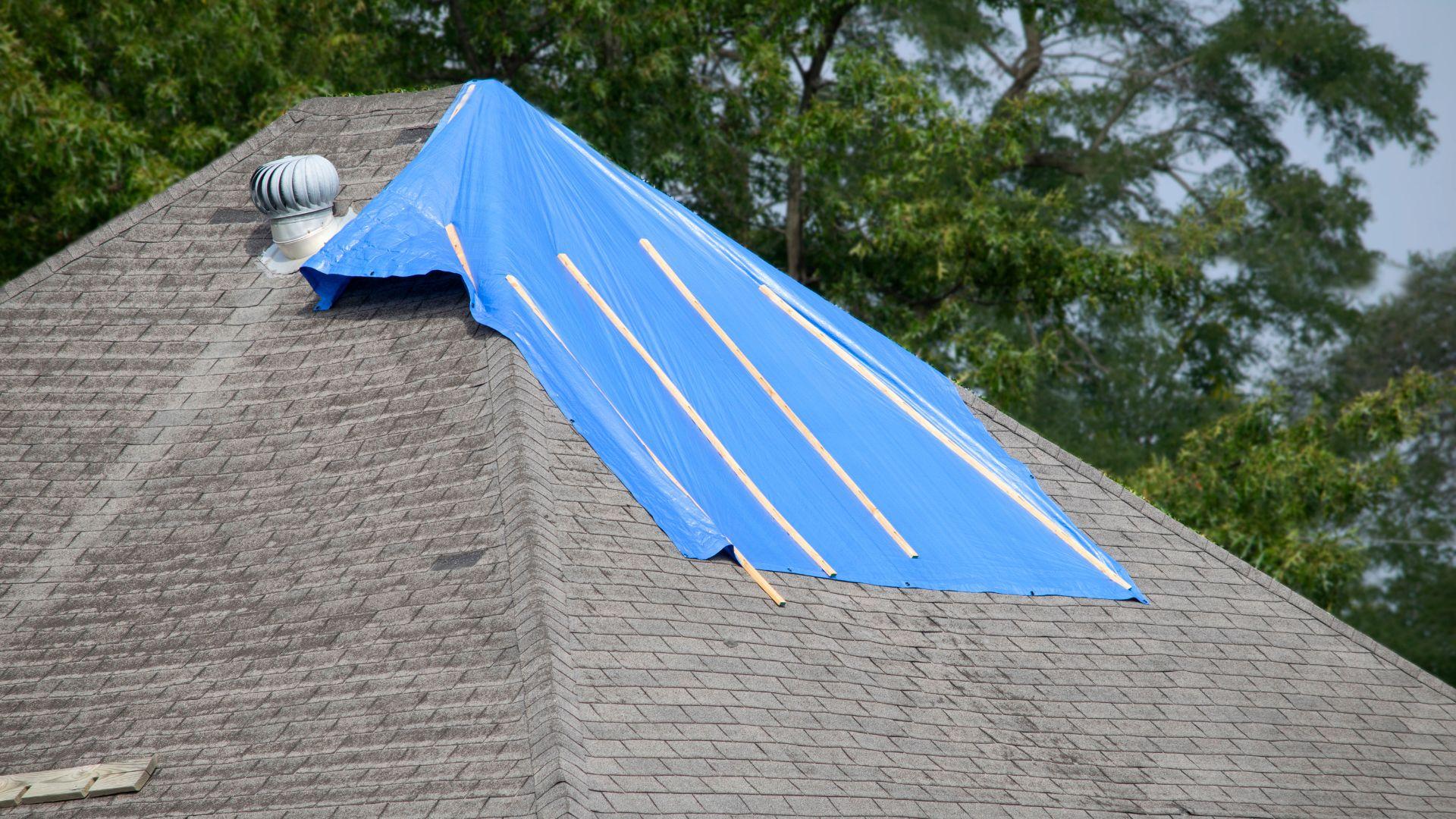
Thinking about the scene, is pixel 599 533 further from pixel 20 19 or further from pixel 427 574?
pixel 20 19

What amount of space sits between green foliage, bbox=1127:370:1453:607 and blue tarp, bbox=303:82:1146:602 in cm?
902

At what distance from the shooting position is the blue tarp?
916 cm

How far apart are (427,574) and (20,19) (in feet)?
40.9

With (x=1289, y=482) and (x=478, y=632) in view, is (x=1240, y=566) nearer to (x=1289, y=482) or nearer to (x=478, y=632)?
(x=478, y=632)

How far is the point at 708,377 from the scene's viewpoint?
1002 centimetres

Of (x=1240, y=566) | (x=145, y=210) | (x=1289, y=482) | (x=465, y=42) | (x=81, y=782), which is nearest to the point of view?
(x=81, y=782)

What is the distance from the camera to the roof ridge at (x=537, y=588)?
21.7 ft

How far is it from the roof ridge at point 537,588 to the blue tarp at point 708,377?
0.30 metres

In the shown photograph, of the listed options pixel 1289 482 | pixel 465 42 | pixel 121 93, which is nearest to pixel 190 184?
pixel 121 93

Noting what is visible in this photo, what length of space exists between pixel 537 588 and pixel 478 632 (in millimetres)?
336

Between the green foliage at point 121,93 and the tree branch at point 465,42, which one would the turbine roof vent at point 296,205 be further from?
the tree branch at point 465,42

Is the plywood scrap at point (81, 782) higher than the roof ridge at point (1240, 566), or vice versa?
the roof ridge at point (1240, 566)

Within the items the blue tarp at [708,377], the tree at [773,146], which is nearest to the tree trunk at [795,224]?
the tree at [773,146]

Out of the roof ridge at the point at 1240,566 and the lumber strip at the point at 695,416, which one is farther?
the roof ridge at the point at 1240,566
